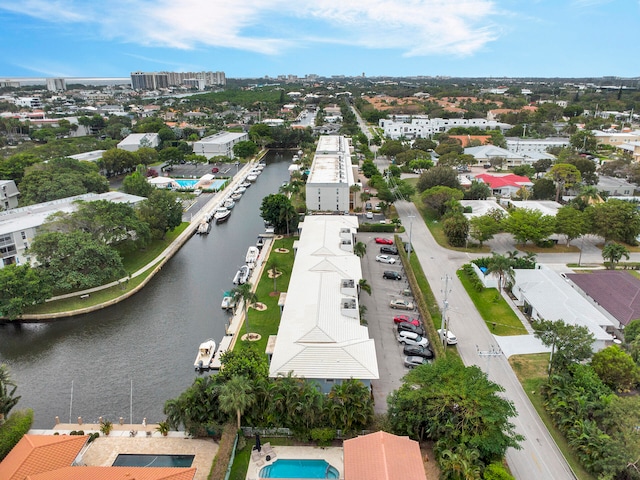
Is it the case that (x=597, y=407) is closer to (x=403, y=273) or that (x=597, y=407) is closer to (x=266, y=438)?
(x=266, y=438)

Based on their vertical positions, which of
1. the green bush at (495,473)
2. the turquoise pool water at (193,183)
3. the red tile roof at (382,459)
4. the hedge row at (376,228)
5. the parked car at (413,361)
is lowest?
the parked car at (413,361)

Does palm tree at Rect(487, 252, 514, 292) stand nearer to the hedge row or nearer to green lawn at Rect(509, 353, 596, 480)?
green lawn at Rect(509, 353, 596, 480)

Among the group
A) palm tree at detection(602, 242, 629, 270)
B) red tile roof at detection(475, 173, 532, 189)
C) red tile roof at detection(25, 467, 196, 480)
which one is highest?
red tile roof at detection(475, 173, 532, 189)

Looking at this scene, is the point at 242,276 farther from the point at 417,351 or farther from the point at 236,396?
the point at 236,396

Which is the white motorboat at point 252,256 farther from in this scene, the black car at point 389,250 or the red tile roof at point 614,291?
the red tile roof at point 614,291

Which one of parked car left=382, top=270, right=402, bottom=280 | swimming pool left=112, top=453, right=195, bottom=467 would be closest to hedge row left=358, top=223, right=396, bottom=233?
parked car left=382, top=270, right=402, bottom=280

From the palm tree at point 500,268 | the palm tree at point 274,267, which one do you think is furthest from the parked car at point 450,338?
the palm tree at point 274,267

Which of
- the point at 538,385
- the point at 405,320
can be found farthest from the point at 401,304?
the point at 538,385
